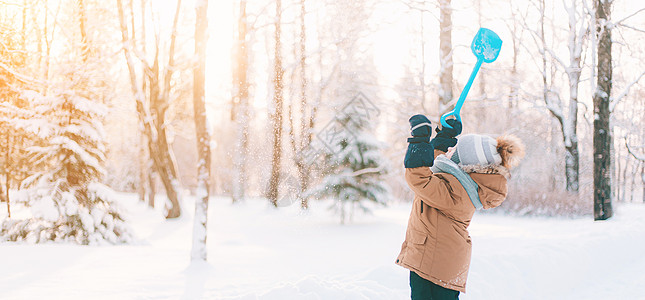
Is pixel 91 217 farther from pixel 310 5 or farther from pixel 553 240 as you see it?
pixel 310 5

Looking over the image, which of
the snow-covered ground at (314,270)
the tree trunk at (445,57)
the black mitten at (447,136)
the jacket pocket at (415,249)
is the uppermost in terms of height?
the tree trunk at (445,57)

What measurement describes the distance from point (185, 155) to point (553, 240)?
4781cm

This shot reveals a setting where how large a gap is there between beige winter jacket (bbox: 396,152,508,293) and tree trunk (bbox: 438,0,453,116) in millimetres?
7905

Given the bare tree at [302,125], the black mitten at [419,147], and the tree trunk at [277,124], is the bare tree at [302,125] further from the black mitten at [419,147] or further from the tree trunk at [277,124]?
the black mitten at [419,147]

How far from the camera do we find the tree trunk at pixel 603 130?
481 inches

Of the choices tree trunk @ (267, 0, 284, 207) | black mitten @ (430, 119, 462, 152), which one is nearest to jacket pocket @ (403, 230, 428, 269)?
black mitten @ (430, 119, 462, 152)

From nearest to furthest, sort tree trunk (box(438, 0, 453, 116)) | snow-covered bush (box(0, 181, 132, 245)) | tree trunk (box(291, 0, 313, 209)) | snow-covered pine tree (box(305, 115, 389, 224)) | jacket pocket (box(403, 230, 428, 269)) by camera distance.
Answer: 1. jacket pocket (box(403, 230, 428, 269))
2. snow-covered bush (box(0, 181, 132, 245))
3. tree trunk (box(438, 0, 453, 116))
4. snow-covered pine tree (box(305, 115, 389, 224))
5. tree trunk (box(291, 0, 313, 209))

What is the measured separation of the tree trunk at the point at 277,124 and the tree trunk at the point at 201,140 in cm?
1112

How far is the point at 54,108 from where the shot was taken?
371 inches

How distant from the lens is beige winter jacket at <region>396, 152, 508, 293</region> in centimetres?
294

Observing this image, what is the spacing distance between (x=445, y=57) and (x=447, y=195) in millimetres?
8533

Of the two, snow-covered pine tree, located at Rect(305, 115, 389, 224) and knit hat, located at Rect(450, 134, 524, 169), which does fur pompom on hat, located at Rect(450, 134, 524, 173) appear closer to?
knit hat, located at Rect(450, 134, 524, 169)

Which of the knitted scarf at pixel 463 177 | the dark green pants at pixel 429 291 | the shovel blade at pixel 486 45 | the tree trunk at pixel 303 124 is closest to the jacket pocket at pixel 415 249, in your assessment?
the dark green pants at pixel 429 291

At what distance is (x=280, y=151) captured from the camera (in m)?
19.2
